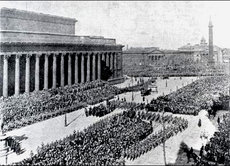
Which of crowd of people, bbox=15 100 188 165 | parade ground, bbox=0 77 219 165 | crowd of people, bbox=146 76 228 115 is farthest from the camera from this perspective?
crowd of people, bbox=146 76 228 115

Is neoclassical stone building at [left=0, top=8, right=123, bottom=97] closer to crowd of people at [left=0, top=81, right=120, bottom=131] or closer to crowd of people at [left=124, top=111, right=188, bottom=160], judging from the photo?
crowd of people at [left=0, top=81, right=120, bottom=131]

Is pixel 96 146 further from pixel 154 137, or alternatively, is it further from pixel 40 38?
pixel 40 38

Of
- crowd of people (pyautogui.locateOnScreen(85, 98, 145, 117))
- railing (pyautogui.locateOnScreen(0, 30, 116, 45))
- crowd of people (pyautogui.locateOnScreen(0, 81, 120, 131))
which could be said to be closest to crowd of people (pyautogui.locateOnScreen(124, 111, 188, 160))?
crowd of people (pyautogui.locateOnScreen(85, 98, 145, 117))

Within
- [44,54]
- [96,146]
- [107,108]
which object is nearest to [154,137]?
[96,146]

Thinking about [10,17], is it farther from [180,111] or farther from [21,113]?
[180,111]

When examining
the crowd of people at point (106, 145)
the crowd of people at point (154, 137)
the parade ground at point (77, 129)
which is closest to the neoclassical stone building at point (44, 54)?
the parade ground at point (77, 129)

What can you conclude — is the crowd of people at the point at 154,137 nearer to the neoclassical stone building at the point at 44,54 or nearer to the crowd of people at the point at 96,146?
the crowd of people at the point at 96,146

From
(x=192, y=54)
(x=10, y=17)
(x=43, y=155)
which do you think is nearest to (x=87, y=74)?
(x=10, y=17)
